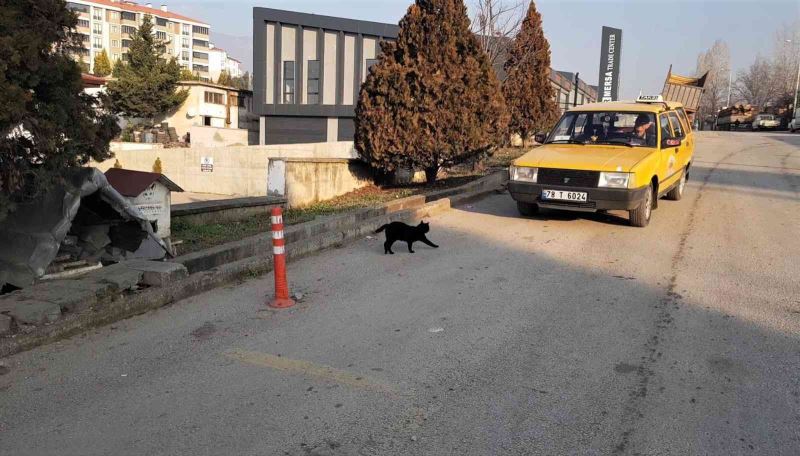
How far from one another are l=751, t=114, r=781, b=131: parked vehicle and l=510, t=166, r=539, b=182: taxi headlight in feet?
159

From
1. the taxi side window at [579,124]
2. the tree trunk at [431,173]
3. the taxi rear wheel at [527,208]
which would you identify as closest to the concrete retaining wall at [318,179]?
the tree trunk at [431,173]

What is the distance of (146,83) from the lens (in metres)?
42.8

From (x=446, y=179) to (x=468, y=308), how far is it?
952cm

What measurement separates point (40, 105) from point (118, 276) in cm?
167

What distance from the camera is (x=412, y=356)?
4.59m

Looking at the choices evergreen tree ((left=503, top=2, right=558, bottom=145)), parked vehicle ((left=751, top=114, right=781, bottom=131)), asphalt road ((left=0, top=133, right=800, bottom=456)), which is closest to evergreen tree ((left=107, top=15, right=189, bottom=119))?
evergreen tree ((left=503, top=2, right=558, bottom=145))

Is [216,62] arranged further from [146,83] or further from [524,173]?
[524,173]

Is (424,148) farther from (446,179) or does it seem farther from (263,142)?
(263,142)

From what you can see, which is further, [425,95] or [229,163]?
[229,163]


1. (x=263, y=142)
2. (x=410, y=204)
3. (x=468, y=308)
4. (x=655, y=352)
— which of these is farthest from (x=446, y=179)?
(x=263, y=142)

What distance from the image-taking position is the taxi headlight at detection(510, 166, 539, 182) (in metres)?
9.11

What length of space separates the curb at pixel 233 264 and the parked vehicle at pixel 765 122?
153 ft

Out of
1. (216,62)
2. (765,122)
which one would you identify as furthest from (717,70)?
(216,62)

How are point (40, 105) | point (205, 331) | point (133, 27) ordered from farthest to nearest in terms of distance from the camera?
point (133, 27) → point (40, 105) → point (205, 331)
